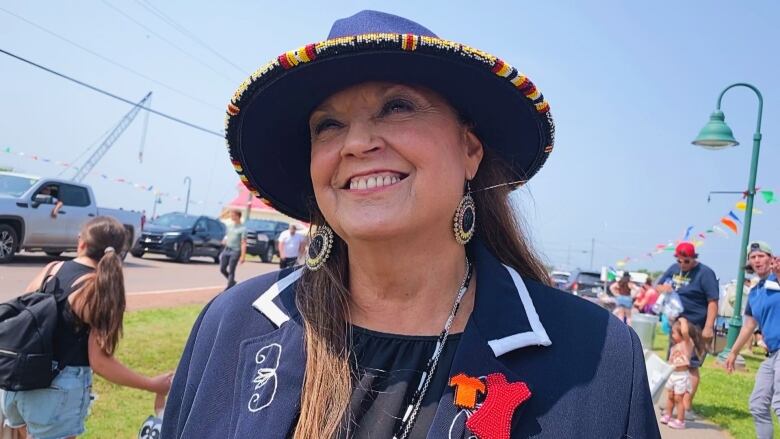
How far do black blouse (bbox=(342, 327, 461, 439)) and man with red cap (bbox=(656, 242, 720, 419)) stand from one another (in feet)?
19.0

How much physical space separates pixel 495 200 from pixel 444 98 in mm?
404

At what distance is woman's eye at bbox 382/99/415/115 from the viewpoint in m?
1.74

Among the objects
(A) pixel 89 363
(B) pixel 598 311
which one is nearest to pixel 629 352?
(B) pixel 598 311

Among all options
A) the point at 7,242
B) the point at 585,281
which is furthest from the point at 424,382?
the point at 585,281

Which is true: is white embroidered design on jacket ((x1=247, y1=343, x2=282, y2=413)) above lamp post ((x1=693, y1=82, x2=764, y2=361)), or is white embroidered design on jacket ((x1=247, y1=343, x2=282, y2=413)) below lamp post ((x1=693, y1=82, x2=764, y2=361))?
below

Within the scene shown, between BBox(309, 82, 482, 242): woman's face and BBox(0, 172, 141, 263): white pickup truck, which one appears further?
BBox(0, 172, 141, 263): white pickup truck

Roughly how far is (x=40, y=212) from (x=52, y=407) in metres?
11.3

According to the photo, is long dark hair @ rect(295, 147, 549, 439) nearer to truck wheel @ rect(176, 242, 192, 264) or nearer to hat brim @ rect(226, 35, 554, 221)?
hat brim @ rect(226, 35, 554, 221)

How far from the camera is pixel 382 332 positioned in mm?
1744

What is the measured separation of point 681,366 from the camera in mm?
6277

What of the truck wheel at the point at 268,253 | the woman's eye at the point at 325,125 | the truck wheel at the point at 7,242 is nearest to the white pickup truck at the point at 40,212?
the truck wheel at the point at 7,242

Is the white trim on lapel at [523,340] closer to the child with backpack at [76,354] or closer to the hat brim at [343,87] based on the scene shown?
the hat brim at [343,87]

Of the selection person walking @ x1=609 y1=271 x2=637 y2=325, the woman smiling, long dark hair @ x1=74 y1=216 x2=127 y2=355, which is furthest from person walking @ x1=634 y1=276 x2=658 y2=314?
the woman smiling

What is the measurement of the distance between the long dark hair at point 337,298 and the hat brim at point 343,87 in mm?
138
